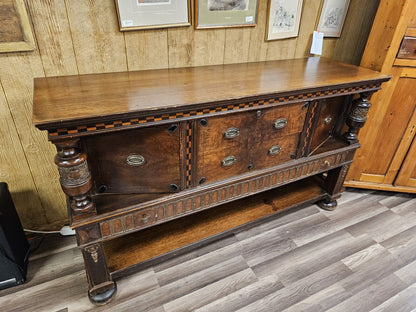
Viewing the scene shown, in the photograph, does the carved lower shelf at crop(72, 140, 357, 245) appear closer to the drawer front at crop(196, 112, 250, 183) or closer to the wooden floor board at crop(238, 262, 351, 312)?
the drawer front at crop(196, 112, 250, 183)

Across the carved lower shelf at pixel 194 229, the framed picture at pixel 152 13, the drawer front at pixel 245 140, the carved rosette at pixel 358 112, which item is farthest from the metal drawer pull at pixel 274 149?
A: the framed picture at pixel 152 13

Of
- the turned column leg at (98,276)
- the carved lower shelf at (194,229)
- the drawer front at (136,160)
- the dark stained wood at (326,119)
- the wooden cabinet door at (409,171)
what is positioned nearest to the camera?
the drawer front at (136,160)

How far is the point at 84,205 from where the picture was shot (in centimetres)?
118

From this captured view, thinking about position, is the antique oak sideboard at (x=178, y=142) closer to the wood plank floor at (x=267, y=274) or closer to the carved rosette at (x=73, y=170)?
the carved rosette at (x=73, y=170)

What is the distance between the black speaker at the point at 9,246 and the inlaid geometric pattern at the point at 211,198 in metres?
0.53

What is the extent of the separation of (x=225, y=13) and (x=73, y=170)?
47.9 inches

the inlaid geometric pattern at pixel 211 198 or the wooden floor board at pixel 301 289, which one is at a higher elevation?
the inlaid geometric pattern at pixel 211 198

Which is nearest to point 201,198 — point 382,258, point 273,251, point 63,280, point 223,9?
point 273,251

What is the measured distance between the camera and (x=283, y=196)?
6.72 feet

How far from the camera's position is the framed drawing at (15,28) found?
4.01 ft

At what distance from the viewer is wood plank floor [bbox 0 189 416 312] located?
146 centimetres

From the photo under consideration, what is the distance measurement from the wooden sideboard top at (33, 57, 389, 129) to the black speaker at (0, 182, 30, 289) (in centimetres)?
63

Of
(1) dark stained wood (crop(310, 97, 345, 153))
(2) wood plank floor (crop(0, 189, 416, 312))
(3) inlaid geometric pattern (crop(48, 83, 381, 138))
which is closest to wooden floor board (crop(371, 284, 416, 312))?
(2) wood plank floor (crop(0, 189, 416, 312))

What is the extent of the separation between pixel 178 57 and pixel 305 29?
97 centimetres
